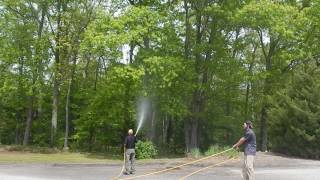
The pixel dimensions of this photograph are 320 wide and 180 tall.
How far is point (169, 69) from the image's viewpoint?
106 feet

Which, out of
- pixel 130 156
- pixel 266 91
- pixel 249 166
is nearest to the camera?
pixel 249 166

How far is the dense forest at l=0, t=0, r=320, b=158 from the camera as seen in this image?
31.8 meters

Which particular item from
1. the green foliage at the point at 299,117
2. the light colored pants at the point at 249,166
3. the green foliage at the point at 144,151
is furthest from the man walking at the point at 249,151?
the green foliage at the point at 144,151

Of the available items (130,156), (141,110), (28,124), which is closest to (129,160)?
(130,156)

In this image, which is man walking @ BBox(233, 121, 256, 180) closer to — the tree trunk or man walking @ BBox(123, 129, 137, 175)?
man walking @ BBox(123, 129, 137, 175)

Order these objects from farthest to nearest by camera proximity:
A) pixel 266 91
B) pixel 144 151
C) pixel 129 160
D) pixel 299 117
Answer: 1. pixel 266 91
2. pixel 144 151
3. pixel 299 117
4. pixel 129 160

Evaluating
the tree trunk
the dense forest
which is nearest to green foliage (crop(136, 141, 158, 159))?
the dense forest

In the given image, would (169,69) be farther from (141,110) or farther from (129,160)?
(129,160)

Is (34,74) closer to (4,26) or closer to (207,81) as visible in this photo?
(4,26)

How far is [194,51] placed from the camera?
34719mm

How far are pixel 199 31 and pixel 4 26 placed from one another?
1770 centimetres

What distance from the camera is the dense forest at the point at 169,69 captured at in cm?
3175

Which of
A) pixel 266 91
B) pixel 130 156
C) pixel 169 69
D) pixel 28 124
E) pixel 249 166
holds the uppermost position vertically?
pixel 169 69

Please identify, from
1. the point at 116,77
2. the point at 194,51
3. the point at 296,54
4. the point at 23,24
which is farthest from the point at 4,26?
the point at 296,54
